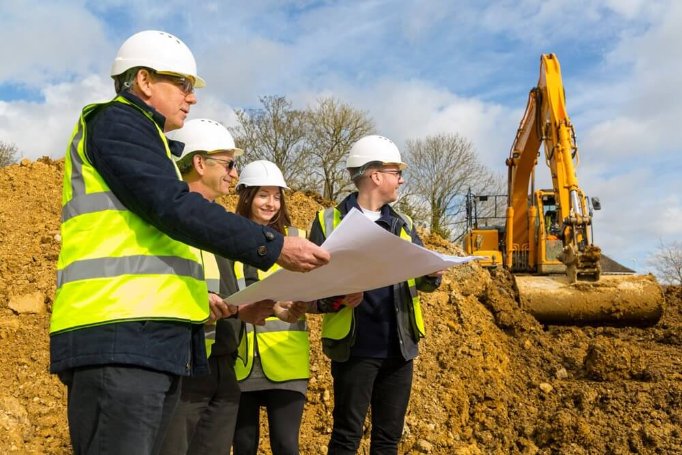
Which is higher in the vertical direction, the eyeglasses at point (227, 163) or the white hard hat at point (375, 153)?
the white hard hat at point (375, 153)

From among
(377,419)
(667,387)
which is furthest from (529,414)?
(377,419)

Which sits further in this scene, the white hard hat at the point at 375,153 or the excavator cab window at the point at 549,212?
the excavator cab window at the point at 549,212

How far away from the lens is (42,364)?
6988 mm

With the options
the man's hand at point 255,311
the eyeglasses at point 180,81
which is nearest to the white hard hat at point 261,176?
the man's hand at point 255,311

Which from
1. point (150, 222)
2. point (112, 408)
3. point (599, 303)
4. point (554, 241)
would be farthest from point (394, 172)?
point (554, 241)

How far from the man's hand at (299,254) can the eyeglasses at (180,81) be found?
2.20 ft

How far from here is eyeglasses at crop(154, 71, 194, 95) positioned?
2271mm

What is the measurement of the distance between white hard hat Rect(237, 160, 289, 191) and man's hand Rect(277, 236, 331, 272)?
1745 millimetres

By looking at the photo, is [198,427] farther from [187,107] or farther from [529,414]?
[529,414]

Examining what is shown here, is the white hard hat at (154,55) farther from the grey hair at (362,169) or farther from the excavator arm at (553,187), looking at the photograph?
the excavator arm at (553,187)

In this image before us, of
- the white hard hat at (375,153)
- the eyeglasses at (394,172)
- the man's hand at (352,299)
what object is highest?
the white hard hat at (375,153)

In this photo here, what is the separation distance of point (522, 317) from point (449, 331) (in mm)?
1876

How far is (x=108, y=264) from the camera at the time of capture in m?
1.95

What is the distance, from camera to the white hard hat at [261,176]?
3.85m
